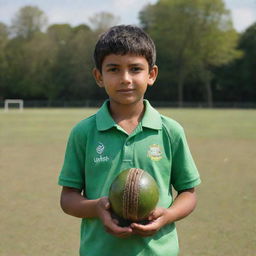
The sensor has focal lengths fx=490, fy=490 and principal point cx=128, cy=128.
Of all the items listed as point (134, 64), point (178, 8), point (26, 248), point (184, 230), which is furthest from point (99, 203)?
point (178, 8)

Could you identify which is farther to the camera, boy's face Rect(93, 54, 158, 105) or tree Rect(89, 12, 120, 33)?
tree Rect(89, 12, 120, 33)

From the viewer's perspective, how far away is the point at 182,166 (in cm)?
277

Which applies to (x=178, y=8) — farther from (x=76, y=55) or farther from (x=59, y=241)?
(x=59, y=241)

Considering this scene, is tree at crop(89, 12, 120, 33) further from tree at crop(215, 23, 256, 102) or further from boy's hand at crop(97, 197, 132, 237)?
boy's hand at crop(97, 197, 132, 237)

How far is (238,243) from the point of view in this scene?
5.29 meters

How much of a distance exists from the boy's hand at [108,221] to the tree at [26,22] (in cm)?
7227

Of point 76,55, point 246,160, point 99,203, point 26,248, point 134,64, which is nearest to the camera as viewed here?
point 99,203

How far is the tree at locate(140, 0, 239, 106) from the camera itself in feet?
233

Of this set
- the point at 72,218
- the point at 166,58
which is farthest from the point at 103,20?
the point at 72,218

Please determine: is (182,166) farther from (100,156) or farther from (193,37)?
(193,37)

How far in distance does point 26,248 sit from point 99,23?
69.1 meters

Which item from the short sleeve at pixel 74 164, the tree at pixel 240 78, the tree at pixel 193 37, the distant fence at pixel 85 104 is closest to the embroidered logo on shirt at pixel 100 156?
the short sleeve at pixel 74 164

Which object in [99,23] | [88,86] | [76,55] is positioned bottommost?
[88,86]

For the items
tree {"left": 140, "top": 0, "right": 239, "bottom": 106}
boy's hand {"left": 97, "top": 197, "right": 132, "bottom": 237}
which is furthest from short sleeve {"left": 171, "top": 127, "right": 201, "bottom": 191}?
tree {"left": 140, "top": 0, "right": 239, "bottom": 106}
